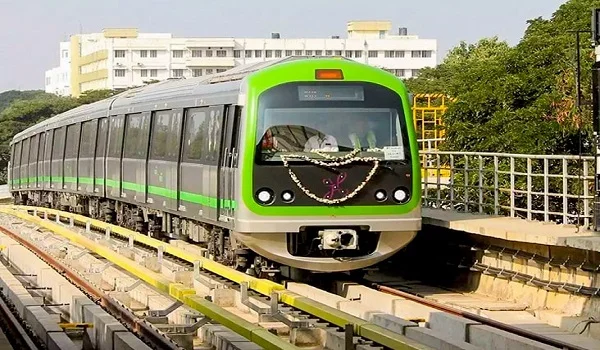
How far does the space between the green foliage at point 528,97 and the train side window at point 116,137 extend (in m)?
7.23

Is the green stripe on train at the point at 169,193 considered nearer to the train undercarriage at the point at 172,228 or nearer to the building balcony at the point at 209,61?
the train undercarriage at the point at 172,228

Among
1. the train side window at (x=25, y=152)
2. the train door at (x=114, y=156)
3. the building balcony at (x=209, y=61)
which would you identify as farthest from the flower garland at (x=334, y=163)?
the building balcony at (x=209, y=61)

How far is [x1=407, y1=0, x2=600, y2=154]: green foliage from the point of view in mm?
24094

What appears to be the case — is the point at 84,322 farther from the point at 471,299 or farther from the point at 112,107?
the point at 112,107

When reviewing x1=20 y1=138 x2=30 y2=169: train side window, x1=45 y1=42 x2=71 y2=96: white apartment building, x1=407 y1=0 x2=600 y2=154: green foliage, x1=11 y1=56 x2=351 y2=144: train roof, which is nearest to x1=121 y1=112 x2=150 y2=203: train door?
x1=11 y1=56 x2=351 y2=144: train roof

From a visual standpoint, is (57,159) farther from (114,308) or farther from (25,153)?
(114,308)

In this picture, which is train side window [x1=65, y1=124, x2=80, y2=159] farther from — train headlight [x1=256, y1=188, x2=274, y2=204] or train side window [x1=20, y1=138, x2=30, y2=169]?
train headlight [x1=256, y1=188, x2=274, y2=204]

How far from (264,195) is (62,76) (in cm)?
15847

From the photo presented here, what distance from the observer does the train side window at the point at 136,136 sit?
19828 millimetres

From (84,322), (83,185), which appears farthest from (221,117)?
(83,185)

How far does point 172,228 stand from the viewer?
19328mm

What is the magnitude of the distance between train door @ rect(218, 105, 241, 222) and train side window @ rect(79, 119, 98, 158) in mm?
10801

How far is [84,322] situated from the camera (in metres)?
11.8

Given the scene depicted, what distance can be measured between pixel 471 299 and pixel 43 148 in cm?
2119
